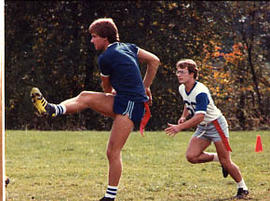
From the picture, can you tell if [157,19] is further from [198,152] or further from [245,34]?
[198,152]

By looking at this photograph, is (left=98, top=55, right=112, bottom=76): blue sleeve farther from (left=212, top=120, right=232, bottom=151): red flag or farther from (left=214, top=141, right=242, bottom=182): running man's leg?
(left=214, top=141, right=242, bottom=182): running man's leg

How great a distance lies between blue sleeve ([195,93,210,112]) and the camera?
19.7 feet

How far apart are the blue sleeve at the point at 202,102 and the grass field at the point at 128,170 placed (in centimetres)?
116

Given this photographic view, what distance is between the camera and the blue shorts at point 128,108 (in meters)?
5.36

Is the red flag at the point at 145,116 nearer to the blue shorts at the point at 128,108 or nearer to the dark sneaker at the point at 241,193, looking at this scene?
the blue shorts at the point at 128,108

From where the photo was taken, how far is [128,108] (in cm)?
539

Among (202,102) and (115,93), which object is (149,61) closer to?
(115,93)

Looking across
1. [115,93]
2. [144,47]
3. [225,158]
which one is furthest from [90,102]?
[144,47]

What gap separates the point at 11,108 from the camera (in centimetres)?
2117

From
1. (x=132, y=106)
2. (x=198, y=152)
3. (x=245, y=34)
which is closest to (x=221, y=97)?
(x=245, y=34)

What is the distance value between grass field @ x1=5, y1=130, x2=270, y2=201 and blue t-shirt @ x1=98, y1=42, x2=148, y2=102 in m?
1.61

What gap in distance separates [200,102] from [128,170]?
338 cm

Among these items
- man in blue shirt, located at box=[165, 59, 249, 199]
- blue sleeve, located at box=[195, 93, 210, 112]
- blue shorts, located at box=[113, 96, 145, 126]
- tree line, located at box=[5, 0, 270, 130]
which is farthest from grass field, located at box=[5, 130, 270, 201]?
tree line, located at box=[5, 0, 270, 130]

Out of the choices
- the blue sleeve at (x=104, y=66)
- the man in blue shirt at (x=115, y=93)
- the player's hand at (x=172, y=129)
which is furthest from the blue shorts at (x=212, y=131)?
the blue sleeve at (x=104, y=66)
